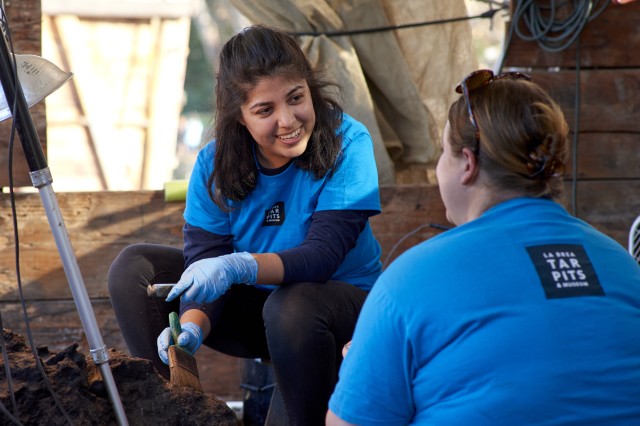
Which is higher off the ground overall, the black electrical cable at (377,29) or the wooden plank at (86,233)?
the black electrical cable at (377,29)

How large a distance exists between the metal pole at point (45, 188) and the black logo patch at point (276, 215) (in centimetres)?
76

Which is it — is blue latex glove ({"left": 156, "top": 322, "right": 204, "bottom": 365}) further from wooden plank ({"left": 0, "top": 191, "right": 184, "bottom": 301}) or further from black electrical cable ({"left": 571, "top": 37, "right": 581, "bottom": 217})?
black electrical cable ({"left": 571, "top": 37, "right": 581, "bottom": 217})

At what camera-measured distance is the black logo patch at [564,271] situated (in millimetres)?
1201

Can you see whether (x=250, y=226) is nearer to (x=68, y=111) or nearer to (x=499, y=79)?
(x=499, y=79)

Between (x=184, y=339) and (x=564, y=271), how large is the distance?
107 cm

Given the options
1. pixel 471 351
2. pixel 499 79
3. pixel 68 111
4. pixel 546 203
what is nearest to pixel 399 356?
pixel 471 351

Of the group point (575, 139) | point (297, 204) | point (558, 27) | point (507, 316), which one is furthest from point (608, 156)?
point (507, 316)

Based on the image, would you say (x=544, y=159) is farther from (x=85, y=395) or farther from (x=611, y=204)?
(x=611, y=204)

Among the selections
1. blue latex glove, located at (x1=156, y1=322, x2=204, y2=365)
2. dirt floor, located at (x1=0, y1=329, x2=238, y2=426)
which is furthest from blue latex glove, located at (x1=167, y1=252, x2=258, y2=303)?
dirt floor, located at (x1=0, y1=329, x2=238, y2=426)

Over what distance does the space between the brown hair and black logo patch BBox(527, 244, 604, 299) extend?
12 cm

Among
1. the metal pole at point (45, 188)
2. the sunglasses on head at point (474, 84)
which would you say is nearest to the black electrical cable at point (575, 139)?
the sunglasses on head at point (474, 84)

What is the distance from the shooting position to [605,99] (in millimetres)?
2994

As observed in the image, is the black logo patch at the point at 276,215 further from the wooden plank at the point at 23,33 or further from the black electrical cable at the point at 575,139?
the black electrical cable at the point at 575,139

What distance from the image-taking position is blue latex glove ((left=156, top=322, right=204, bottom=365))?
2.01m
